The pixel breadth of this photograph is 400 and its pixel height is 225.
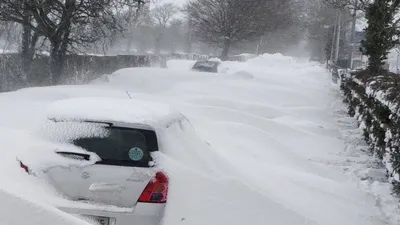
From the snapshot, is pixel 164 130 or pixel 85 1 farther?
pixel 85 1

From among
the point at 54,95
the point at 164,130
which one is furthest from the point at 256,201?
the point at 54,95

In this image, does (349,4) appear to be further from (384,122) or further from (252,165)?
(252,165)

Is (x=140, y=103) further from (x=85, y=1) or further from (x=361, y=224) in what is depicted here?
(x=85, y=1)

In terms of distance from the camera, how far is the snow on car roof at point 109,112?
4621 mm

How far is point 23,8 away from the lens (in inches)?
667

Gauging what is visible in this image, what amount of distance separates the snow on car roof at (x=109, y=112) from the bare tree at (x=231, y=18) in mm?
41057

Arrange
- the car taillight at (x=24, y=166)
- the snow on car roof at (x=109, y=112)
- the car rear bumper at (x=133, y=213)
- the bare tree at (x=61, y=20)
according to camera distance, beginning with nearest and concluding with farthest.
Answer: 1. the car rear bumper at (x=133, y=213)
2. the car taillight at (x=24, y=166)
3. the snow on car roof at (x=109, y=112)
4. the bare tree at (x=61, y=20)

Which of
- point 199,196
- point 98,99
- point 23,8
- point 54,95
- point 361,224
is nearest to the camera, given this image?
point 199,196

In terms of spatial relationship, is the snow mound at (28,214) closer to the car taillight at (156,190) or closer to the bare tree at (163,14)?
the car taillight at (156,190)

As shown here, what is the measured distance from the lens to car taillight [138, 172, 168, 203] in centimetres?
437

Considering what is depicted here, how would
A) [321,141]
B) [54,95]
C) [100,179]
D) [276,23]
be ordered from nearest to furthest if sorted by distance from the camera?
[100,179] < [321,141] < [54,95] < [276,23]

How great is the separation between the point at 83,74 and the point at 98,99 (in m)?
16.3

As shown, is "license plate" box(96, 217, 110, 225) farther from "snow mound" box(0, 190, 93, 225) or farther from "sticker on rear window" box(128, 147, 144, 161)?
"snow mound" box(0, 190, 93, 225)

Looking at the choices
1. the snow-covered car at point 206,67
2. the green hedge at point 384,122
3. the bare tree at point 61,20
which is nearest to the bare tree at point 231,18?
the snow-covered car at point 206,67
